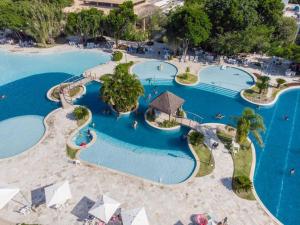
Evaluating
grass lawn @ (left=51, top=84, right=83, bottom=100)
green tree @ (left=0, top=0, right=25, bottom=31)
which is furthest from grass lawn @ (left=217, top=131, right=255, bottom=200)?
green tree @ (left=0, top=0, right=25, bottom=31)

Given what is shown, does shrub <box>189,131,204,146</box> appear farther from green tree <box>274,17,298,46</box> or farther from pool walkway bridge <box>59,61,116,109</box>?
green tree <box>274,17,298,46</box>

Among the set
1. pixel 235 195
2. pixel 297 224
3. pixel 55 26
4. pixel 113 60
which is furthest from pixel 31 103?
pixel 297 224

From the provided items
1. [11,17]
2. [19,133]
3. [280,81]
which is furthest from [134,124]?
[11,17]

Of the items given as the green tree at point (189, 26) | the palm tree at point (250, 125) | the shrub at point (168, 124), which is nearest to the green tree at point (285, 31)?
the green tree at point (189, 26)

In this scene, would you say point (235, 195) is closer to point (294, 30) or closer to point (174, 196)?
point (174, 196)

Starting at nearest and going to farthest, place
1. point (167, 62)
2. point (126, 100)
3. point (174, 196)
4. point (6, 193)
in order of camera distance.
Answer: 1. point (6, 193)
2. point (174, 196)
3. point (126, 100)
4. point (167, 62)
